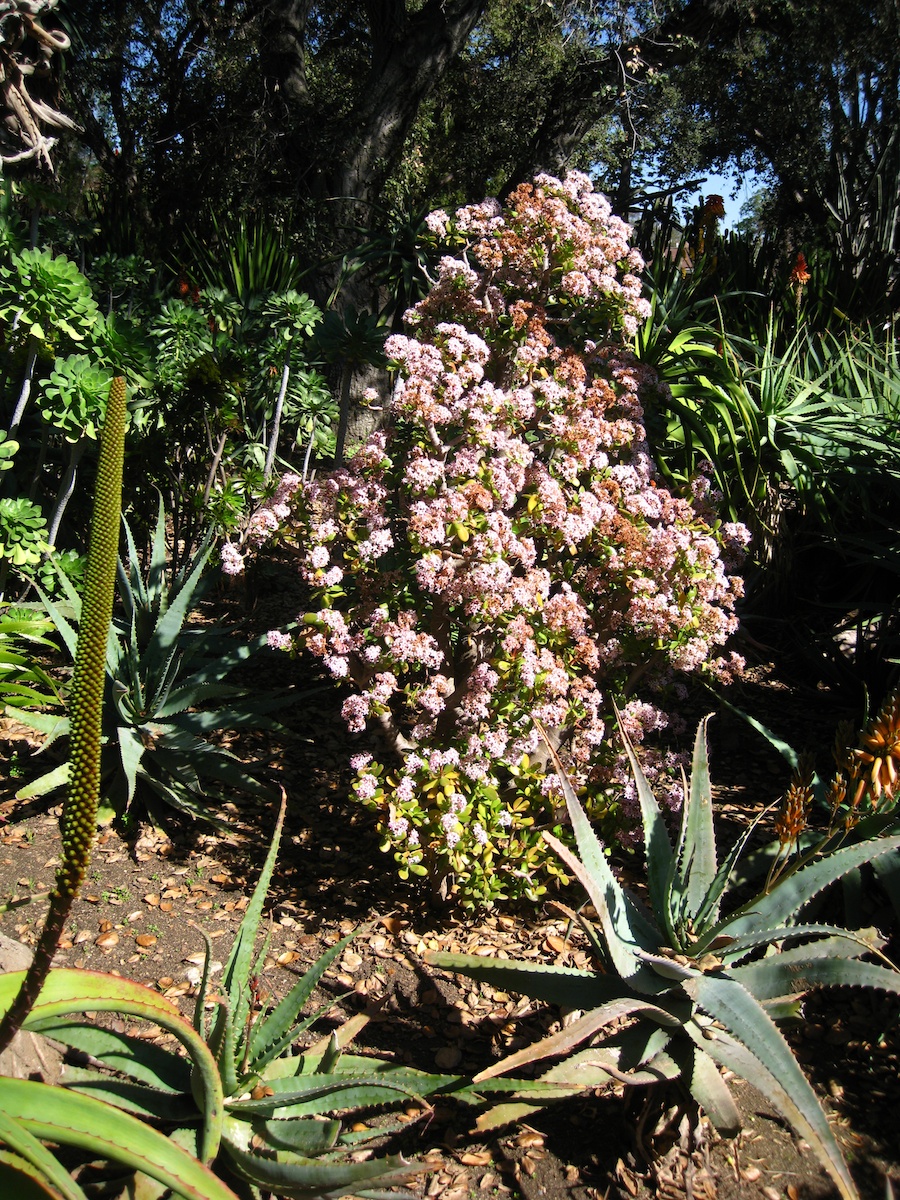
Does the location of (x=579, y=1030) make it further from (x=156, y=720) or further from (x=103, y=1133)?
(x=156, y=720)

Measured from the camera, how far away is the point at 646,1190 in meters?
2.41

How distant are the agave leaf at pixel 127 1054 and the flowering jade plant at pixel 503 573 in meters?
1.03

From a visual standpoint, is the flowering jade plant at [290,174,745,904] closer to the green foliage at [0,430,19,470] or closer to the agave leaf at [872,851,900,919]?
the agave leaf at [872,851,900,919]

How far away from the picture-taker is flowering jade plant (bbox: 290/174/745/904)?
320 centimetres

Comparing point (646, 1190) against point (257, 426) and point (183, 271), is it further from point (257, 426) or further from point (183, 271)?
point (183, 271)

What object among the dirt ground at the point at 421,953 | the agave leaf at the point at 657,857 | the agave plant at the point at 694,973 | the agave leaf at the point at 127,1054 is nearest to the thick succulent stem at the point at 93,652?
the agave leaf at the point at 127,1054

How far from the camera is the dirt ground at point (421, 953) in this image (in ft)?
8.13

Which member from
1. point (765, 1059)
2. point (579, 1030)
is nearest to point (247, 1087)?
point (579, 1030)

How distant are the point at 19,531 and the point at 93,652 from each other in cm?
307

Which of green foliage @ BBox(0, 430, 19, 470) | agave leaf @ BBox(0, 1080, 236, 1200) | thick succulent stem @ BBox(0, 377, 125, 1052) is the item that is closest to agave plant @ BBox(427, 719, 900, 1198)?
agave leaf @ BBox(0, 1080, 236, 1200)

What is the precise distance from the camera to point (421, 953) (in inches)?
130

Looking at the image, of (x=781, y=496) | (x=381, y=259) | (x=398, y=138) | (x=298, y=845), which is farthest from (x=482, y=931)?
(x=398, y=138)

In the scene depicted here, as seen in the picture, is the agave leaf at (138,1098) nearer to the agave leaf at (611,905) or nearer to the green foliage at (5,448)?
the agave leaf at (611,905)

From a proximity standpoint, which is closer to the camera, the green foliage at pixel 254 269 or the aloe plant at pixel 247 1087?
the aloe plant at pixel 247 1087
